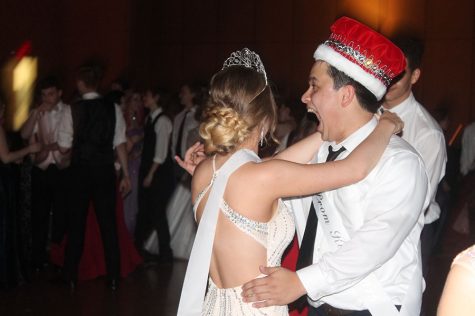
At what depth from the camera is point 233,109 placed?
2.40 meters

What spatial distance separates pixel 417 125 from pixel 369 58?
4.71 ft

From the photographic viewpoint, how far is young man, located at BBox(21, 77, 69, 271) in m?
6.44

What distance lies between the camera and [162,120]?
701 centimetres

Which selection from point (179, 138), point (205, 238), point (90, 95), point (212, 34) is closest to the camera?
point (205, 238)

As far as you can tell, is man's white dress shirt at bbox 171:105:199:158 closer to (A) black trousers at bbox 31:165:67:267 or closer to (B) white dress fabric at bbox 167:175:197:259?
(B) white dress fabric at bbox 167:175:197:259

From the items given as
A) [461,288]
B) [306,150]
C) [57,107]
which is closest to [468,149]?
[57,107]

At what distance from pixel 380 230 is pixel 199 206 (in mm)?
549

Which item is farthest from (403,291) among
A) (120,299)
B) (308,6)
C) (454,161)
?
(308,6)

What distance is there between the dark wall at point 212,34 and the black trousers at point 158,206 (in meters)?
3.06

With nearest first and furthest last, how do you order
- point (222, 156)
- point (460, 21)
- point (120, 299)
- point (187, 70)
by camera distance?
point (222, 156) < point (120, 299) < point (460, 21) < point (187, 70)

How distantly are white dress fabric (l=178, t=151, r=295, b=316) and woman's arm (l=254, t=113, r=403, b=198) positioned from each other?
0.35 ft

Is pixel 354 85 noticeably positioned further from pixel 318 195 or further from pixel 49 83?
pixel 49 83

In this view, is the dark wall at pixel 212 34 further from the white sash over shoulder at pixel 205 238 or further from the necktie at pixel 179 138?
the white sash over shoulder at pixel 205 238

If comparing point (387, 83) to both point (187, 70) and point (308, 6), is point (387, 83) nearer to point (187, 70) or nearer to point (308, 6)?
point (308, 6)
